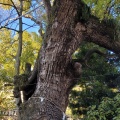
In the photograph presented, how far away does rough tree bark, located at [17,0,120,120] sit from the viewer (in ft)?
9.54

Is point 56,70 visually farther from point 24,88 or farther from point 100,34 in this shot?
point 100,34

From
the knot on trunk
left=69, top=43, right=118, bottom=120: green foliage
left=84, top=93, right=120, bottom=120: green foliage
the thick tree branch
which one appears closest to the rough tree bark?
the thick tree branch

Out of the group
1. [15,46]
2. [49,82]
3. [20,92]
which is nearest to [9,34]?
[15,46]

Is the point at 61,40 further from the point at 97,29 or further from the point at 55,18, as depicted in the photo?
the point at 97,29

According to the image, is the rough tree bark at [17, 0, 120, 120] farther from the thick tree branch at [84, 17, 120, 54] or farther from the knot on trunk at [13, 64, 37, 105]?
the knot on trunk at [13, 64, 37, 105]

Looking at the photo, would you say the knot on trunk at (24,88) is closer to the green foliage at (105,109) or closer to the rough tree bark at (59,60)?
the rough tree bark at (59,60)

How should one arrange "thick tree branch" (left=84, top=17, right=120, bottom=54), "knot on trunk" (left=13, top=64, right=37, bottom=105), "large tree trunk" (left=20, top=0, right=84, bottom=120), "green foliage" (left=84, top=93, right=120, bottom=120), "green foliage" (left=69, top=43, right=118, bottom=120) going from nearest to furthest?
"large tree trunk" (left=20, top=0, right=84, bottom=120) < "green foliage" (left=84, top=93, right=120, bottom=120) < "knot on trunk" (left=13, top=64, right=37, bottom=105) < "thick tree branch" (left=84, top=17, right=120, bottom=54) < "green foliage" (left=69, top=43, right=118, bottom=120)

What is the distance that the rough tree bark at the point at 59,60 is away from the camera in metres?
2.91

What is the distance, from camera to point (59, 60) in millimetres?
3152

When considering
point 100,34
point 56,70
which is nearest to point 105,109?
point 56,70

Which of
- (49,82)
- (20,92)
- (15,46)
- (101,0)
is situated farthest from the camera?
(15,46)

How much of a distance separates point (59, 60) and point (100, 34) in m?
0.97

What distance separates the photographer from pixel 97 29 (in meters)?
3.63

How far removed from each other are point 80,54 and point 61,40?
1.62 metres
